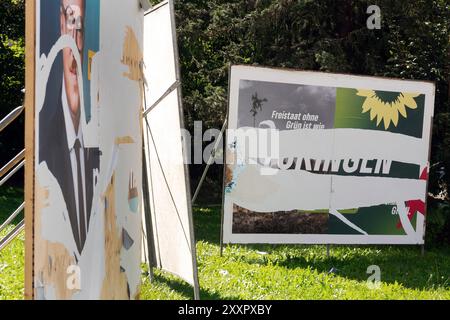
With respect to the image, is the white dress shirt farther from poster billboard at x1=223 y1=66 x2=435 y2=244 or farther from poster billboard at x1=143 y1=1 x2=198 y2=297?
poster billboard at x1=223 y1=66 x2=435 y2=244

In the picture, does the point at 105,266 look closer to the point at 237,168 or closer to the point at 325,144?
the point at 237,168

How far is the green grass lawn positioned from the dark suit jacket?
232cm

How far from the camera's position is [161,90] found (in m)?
5.84

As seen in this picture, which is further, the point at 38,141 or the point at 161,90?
the point at 161,90

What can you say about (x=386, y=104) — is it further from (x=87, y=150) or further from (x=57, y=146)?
(x=57, y=146)

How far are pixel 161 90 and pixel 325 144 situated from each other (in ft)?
11.3

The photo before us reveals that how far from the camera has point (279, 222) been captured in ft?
28.3

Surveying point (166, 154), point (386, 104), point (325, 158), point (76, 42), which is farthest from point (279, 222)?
point (76, 42)

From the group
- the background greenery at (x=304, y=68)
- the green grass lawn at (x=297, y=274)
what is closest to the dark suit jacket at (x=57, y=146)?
the green grass lawn at (x=297, y=274)

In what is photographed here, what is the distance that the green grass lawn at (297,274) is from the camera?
6.57 m

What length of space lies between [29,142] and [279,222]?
577 centimetres

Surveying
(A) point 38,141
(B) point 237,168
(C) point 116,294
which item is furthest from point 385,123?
(A) point 38,141

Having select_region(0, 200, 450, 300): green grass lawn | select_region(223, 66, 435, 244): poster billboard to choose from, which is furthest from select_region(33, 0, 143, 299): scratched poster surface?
select_region(223, 66, 435, 244): poster billboard

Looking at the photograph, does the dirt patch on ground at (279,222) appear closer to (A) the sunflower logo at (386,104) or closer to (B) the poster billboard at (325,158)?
(B) the poster billboard at (325,158)
